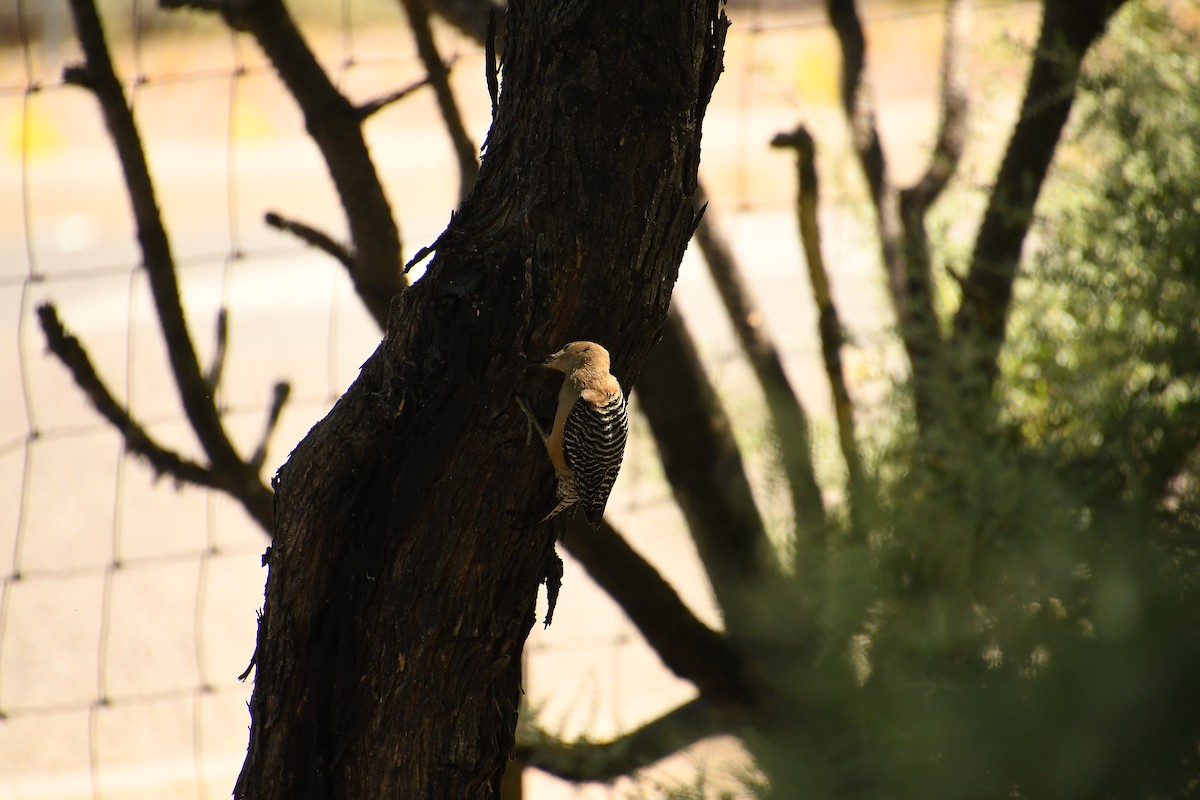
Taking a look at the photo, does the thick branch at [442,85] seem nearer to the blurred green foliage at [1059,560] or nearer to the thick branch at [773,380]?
the thick branch at [773,380]

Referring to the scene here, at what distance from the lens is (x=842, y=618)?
89.0 inches

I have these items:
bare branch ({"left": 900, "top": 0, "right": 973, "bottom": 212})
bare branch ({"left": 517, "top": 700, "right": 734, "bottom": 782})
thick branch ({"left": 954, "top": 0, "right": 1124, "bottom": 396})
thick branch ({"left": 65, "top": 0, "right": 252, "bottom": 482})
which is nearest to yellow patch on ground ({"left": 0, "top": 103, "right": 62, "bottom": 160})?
thick branch ({"left": 65, "top": 0, "right": 252, "bottom": 482})

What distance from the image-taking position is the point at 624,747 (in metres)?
2.60

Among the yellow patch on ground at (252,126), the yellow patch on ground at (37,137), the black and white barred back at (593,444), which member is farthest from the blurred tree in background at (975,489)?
the yellow patch on ground at (37,137)

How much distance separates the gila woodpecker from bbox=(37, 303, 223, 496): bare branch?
89cm

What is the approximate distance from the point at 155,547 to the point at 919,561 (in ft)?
10.9

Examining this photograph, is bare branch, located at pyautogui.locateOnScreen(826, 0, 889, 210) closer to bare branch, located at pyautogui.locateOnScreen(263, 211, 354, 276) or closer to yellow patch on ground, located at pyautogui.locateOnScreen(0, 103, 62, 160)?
bare branch, located at pyautogui.locateOnScreen(263, 211, 354, 276)

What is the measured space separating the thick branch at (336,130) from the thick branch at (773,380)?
31.9 inches

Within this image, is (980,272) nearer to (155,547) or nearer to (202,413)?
(202,413)

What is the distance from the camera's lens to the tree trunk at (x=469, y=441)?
4.71ft

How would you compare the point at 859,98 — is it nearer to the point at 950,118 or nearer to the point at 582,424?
the point at 950,118

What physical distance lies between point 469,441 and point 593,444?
0.17 meters

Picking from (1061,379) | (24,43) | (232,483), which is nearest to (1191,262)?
(1061,379)

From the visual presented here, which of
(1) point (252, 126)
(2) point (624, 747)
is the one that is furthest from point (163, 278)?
(1) point (252, 126)
